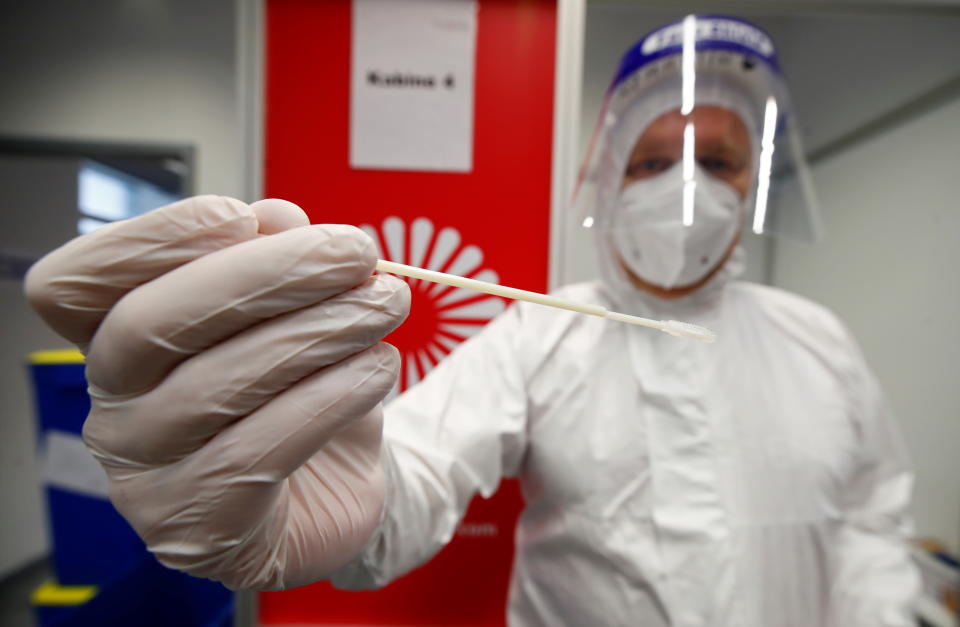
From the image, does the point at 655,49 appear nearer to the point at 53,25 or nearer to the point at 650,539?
the point at 650,539

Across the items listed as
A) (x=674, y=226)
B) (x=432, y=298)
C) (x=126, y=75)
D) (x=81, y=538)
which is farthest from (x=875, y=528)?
(x=126, y=75)

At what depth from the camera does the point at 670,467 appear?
70 centimetres

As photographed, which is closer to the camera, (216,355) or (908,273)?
(216,355)

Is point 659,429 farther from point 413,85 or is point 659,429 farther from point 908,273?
point 908,273

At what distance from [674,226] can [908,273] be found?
32.8 inches

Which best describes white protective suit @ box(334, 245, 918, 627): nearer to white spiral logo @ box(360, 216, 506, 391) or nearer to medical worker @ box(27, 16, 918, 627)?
medical worker @ box(27, 16, 918, 627)

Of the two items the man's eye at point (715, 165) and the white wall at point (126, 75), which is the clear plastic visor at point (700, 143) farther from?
the white wall at point (126, 75)

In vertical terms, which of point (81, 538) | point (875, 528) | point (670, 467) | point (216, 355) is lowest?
point (81, 538)

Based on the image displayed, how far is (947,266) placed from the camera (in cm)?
105

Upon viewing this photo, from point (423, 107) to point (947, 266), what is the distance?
1.23 m

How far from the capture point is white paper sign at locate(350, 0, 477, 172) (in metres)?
0.87

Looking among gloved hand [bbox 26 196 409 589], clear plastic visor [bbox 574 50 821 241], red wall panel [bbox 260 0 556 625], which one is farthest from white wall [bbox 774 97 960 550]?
gloved hand [bbox 26 196 409 589]

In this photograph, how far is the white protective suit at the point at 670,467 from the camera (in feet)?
2.19

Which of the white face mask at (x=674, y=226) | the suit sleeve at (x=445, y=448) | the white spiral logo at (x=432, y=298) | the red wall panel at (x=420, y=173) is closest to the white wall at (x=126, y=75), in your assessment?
the red wall panel at (x=420, y=173)
